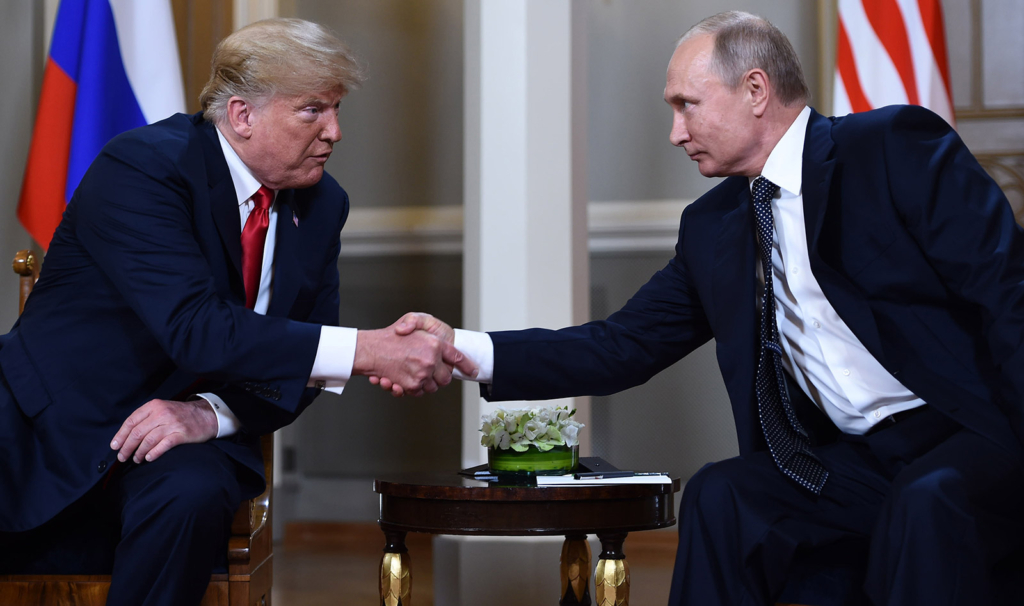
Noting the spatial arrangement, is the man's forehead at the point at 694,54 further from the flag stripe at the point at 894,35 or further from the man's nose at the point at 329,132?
the flag stripe at the point at 894,35

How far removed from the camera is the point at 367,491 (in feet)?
12.8

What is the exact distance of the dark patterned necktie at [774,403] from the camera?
4.99 feet

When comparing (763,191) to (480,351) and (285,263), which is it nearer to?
(480,351)

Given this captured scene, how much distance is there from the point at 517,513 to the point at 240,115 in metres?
0.90

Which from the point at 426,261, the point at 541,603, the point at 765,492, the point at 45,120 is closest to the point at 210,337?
the point at 765,492

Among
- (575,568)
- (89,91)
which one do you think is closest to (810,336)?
(575,568)

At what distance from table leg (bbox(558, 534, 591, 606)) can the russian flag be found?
1827mm

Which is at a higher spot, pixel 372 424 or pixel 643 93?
pixel 643 93

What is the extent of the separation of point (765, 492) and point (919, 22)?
90.7 inches

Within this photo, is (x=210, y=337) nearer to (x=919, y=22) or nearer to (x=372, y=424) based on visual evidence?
(x=372, y=424)

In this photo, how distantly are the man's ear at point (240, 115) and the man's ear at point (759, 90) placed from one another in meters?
0.92

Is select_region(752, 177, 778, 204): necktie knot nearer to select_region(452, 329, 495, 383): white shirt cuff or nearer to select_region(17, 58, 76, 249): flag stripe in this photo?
select_region(452, 329, 495, 383): white shirt cuff

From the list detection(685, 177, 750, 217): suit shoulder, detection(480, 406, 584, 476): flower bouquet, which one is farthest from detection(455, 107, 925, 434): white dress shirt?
detection(480, 406, 584, 476): flower bouquet

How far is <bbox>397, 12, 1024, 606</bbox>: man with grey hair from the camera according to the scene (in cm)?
132
